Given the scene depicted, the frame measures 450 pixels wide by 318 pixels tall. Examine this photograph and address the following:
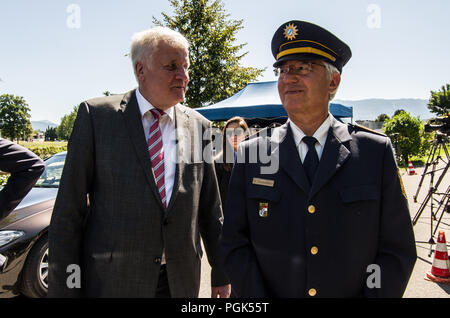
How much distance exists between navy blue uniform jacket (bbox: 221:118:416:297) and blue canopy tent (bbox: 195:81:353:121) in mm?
Answer: 6633

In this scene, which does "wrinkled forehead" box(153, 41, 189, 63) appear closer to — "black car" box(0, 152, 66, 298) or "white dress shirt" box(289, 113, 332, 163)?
"white dress shirt" box(289, 113, 332, 163)

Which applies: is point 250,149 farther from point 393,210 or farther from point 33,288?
point 33,288

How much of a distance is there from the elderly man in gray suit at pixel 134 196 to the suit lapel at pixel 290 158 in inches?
20.8

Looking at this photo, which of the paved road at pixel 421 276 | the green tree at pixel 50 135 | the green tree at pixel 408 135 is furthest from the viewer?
the green tree at pixel 50 135

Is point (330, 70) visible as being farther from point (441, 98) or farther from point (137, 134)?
point (441, 98)

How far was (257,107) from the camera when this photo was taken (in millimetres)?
8289

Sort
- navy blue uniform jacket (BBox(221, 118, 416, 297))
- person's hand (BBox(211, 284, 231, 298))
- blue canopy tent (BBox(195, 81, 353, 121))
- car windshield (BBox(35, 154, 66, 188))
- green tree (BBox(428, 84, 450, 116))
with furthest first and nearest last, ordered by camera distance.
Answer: green tree (BBox(428, 84, 450, 116)) → blue canopy tent (BBox(195, 81, 353, 121)) → car windshield (BBox(35, 154, 66, 188)) → person's hand (BBox(211, 284, 231, 298)) → navy blue uniform jacket (BBox(221, 118, 416, 297))

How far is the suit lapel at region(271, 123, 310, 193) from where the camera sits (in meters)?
1.44

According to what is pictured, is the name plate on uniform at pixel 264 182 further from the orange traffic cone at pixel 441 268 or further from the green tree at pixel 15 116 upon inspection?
the green tree at pixel 15 116

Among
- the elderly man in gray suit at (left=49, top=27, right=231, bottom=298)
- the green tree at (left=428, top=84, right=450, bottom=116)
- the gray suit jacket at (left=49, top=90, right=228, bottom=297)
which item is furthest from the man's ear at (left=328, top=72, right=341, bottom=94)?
the green tree at (left=428, top=84, right=450, bottom=116)

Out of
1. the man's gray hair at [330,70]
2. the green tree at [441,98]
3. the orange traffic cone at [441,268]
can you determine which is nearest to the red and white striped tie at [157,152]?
the man's gray hair at [330,70]

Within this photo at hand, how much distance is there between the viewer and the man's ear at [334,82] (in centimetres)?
161

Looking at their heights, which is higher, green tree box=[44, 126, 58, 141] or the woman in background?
green tree box=[44, 126, 58, 141]

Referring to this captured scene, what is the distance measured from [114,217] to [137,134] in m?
0.44
